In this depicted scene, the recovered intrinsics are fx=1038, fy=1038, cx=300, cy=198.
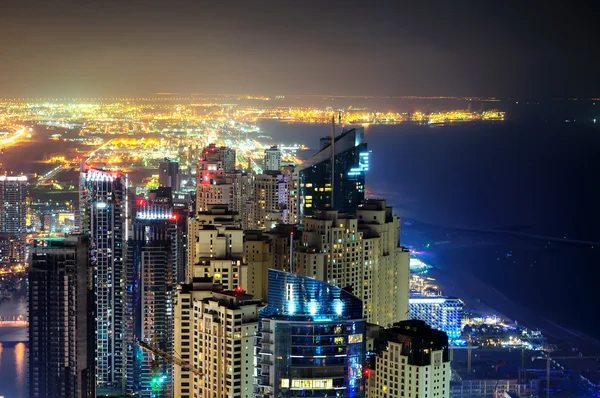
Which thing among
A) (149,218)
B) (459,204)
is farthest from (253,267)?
(459,204)

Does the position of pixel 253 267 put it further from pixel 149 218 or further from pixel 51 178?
pixel 51 178

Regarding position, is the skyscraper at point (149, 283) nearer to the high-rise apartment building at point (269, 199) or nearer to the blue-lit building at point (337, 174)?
the high-rise apartment building at point (269, 199)

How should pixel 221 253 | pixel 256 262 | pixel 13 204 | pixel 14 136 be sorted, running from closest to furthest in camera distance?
pixel 221 253 < pixel 256 262 < pixel 14 136 < pixel 13 204

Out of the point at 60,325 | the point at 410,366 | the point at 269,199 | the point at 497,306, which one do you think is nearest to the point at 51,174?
the point at 269,199

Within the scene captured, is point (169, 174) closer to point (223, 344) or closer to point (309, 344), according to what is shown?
point (223, 344)

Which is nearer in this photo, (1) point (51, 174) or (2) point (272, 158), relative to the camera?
(1) point (51, 174)

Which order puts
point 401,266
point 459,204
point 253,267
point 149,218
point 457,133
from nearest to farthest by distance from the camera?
point 253,267 < point 401,266 < point 149,218 < point 457,133 < point 459,204

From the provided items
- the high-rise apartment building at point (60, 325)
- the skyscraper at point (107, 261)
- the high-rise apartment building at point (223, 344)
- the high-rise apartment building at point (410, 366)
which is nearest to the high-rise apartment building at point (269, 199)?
the skyscraper at point (107, 261)
